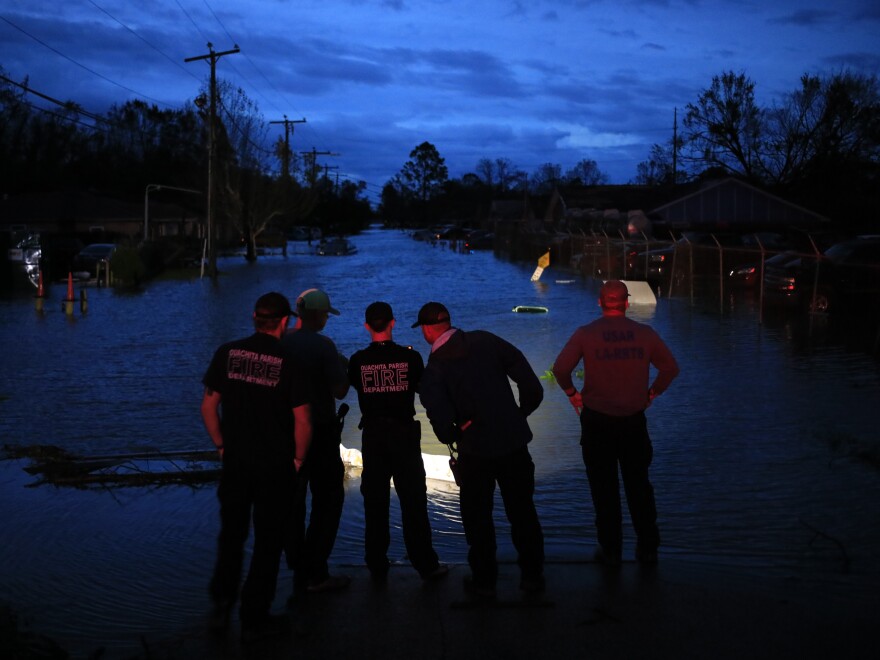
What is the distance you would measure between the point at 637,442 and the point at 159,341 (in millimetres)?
15551

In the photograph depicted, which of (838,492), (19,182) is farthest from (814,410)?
(19,182)

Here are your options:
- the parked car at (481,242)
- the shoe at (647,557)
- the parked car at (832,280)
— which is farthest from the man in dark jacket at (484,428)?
the parked car at (481,242)

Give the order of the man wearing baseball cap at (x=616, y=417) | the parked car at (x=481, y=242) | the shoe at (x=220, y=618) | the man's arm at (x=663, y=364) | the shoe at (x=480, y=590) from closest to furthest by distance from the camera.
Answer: the shoe at (x=220, y=618), the shoe at (x=480, y=590), the man wearing baseball cap at (x=616, y=417), the man's arm at (x=663, y=364), the parked car at (x=481, y=242)

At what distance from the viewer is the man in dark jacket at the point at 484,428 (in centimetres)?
603

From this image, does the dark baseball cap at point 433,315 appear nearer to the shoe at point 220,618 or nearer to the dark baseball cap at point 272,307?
the dark baseball cap at point 272,307

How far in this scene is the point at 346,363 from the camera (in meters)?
6.62

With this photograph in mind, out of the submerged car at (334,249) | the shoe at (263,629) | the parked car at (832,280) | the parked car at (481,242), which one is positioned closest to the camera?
the shoe at (263,629)

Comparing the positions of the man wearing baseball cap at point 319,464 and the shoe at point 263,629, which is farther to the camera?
the man wearing baseball cap at point 319,464

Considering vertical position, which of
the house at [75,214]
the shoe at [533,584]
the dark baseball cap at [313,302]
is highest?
the house at [75,214]

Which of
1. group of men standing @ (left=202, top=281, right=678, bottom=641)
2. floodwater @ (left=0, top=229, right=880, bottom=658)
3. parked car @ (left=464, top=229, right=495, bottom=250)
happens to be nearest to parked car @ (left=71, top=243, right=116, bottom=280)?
floodwater @ (left=0, top=229, right=880, bottom=658)

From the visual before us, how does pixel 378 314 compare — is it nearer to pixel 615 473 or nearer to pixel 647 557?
pixel 615 473

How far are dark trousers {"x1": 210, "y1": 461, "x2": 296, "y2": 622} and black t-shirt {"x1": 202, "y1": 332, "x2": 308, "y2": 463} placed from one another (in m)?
0.09

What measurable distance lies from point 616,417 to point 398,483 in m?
1.34

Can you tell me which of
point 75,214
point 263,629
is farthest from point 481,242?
point 263,629
